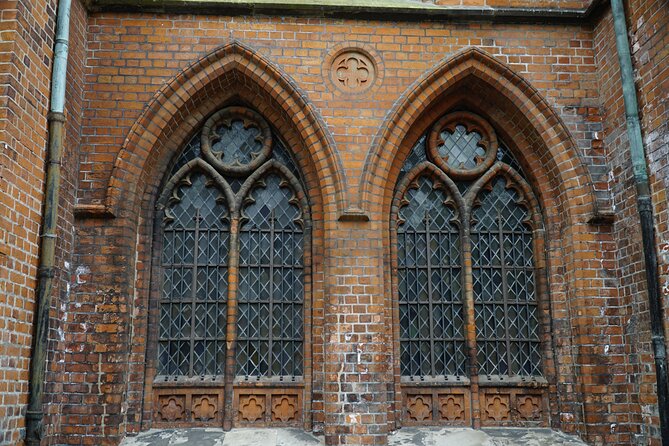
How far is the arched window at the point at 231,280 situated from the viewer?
24.7 feet

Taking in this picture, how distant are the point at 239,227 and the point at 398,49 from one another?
277 centimetres

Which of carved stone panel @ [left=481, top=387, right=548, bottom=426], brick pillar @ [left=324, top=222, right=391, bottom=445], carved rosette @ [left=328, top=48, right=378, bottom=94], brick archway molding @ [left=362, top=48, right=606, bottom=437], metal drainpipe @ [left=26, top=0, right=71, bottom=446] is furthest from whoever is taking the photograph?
carved rosette @ [left=328, top=48, right=378, bottom=94]

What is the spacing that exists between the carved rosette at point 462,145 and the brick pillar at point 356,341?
1.40 m

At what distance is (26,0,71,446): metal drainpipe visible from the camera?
6.02m

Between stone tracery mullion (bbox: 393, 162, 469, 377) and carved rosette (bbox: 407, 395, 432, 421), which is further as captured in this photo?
stone tracery mullion (bbox: 393, 162, 469, 377)

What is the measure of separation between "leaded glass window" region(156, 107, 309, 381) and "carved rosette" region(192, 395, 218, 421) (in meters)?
0.24

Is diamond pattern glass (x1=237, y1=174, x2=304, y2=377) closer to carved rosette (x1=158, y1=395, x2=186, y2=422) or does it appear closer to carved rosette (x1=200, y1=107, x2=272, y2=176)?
carved rosette (x1=200, y1=107, x2=272, y2=176)

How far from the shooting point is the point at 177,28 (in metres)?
7.89

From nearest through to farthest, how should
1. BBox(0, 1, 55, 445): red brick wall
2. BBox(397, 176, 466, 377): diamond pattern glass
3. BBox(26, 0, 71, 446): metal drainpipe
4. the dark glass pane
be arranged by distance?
BBox(0, 1, 55, 445): red brick wall
BBox(26, 0, 71, 446): metal drainpipe
BBox(397, 176, 466, 377): diamond pattern glass
the dark glass pane

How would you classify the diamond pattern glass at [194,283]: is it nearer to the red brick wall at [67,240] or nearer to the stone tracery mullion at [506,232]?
the red brick wall at [67,240]

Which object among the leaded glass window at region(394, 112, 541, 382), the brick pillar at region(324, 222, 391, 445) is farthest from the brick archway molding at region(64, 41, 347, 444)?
the leaded glass window at region(394, 112, 541, 382)

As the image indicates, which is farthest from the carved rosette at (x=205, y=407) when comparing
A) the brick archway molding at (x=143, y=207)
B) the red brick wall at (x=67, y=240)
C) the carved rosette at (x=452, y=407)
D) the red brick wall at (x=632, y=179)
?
the red brick wall at (x=632, y=179)

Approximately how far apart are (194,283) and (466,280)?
3107mm

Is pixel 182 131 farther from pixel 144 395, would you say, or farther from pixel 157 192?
pixel 144 395
